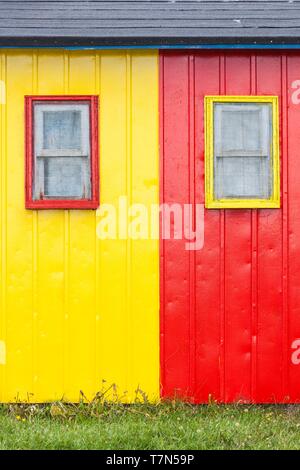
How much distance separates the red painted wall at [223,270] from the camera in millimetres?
7898

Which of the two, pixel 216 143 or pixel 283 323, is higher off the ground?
pixel 216 143

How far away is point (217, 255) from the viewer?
791 centimetres

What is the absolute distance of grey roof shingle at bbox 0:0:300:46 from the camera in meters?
7.65

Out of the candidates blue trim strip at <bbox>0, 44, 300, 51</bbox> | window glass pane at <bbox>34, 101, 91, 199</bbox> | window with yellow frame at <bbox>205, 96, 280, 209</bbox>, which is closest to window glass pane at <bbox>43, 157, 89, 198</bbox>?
window glass pane at <bbox>34, 101, 91, 199</bbox>

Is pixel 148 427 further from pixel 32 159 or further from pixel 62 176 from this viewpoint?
pixel 32 159

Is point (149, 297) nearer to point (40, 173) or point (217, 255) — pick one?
point (217, 255)

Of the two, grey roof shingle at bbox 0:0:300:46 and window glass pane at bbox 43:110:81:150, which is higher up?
grey roof shingle at bbox 0:0:300:46

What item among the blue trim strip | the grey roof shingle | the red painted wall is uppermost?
the grey roof shingle

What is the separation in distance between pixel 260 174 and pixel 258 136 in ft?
1.19

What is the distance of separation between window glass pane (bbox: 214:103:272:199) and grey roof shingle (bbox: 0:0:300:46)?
68 cm

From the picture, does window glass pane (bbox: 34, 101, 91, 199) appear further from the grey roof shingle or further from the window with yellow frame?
the window with yellow frame

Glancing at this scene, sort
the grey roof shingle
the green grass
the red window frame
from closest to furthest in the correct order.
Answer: the green grass → the grey roof shingle → the red window frame

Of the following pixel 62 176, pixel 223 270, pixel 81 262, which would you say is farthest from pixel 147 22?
pixel 223 270
